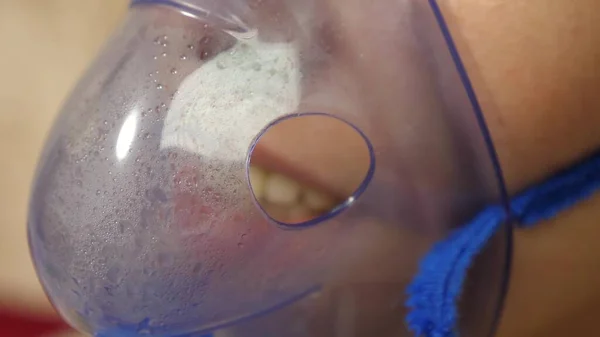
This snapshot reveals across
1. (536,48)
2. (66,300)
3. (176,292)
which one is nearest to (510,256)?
(536,48)

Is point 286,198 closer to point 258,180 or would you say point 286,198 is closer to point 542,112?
point 258,180

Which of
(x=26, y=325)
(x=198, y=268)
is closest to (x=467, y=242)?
(x=198, y=268)

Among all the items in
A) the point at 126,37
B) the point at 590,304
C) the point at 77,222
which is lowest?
the point at 590,304

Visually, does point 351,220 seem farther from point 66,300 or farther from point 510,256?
point 66,300

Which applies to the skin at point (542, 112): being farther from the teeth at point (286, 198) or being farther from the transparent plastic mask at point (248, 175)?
the teeth at point (286, 198)

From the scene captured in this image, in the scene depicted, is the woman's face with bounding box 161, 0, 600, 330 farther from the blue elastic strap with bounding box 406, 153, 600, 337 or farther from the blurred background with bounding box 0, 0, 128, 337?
the blurred background with bounding box 0, 0, 128, 337

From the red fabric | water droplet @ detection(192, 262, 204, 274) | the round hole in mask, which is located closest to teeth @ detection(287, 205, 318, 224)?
the round hole in mask
